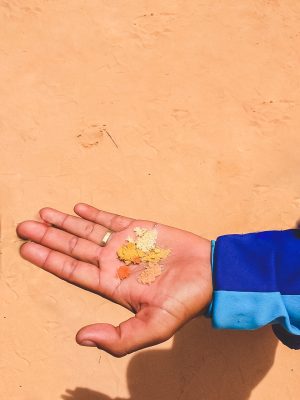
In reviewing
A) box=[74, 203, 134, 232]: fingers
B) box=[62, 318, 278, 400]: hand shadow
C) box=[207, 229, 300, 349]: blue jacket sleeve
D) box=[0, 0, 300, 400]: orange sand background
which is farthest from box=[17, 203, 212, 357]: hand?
box=[62, 318, 278, 400]: hand shadow

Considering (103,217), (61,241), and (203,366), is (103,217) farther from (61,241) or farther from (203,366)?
(203,366)

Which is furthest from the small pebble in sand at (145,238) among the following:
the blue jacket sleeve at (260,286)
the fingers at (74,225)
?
the blue jacket sleeve at (260,286)

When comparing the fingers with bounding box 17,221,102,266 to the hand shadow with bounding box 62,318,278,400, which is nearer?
the fingers with bounding box 17,221,102,266

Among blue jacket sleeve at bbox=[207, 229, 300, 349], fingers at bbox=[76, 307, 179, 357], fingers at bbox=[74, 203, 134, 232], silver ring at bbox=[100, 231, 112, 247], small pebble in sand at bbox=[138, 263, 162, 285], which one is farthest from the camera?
fingers at bbox=[74, 203, 134, 232]

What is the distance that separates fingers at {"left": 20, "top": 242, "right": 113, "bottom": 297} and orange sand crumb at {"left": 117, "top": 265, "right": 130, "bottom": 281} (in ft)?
0.27

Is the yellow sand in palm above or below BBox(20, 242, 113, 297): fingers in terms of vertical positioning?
above

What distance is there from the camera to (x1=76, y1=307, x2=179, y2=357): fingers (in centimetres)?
221

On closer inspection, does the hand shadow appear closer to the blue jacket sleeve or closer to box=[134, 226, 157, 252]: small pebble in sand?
the blue jacket sleeve

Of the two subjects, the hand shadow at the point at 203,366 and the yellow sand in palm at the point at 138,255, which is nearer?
the yellow sand in palm at the point at 138,255

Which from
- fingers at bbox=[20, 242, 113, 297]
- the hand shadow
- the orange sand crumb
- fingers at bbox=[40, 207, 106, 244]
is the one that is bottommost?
the hand shadow

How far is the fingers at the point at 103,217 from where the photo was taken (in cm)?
289

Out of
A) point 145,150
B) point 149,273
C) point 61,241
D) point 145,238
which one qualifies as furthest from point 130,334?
point 145,150

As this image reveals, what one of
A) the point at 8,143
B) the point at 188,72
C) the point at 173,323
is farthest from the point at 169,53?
the point at 173,323

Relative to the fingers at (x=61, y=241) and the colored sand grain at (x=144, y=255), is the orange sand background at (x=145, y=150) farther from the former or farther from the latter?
the colored sand grain at (x=144, y=255)
